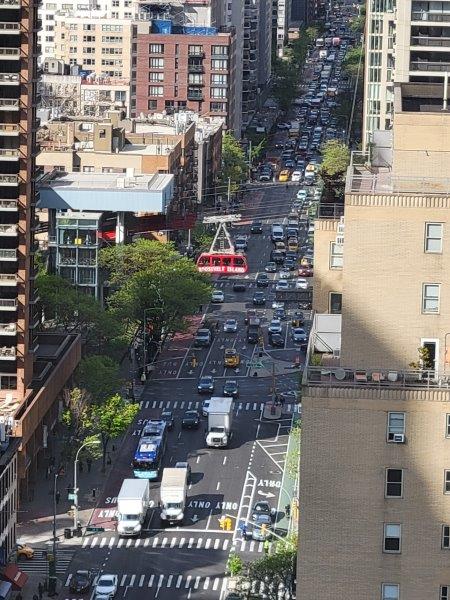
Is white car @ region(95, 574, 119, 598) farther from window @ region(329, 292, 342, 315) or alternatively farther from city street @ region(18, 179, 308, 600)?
window @ region(329, 292, 342, 315)

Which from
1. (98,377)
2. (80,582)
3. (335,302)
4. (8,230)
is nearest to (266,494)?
(98,377)

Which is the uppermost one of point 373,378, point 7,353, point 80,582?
point 373,378

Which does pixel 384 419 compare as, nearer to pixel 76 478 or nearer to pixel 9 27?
pixel 76 478

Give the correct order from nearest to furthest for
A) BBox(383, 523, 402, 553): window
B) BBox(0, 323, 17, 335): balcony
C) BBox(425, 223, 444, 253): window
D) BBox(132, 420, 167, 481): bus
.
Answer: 1. BBox(383, 523, 402, 553): window
2. BBox(425, 223, 444, 253): window
3. BBox(0, 323, 17, 335): balcony
4. BBox(132, 420, 167, 481): bus

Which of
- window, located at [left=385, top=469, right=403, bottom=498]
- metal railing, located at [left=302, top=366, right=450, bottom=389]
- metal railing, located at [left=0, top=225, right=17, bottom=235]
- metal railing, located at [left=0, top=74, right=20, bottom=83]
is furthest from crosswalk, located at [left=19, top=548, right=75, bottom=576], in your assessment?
window, located at [left=385, top=469, right=403, bottom=498]

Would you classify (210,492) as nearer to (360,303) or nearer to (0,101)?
(0,101)
